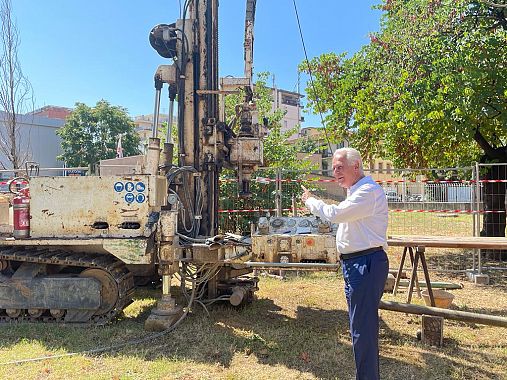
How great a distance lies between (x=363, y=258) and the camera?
3389mm

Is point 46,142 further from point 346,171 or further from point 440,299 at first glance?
point 346,171

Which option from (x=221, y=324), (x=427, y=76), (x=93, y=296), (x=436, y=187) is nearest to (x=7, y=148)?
(x=93, y=296)

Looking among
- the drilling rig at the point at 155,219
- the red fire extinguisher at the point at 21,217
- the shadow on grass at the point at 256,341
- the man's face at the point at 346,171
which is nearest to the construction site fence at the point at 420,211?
the drilling rig at the point at 155,219

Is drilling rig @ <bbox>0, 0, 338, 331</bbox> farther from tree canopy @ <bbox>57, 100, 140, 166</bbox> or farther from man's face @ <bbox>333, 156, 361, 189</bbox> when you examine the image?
tree canopy @ <bbox>57, 100, 140, 166</bbox>

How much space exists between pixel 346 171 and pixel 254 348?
2.42 metres

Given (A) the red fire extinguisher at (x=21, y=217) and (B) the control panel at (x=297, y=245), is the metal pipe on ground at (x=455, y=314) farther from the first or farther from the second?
(A) the red fire extinguisher at (x=21, y=217)

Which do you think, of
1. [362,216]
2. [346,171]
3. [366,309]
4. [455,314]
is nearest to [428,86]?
[455,314]

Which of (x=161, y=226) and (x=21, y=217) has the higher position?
(x=21, y=217)

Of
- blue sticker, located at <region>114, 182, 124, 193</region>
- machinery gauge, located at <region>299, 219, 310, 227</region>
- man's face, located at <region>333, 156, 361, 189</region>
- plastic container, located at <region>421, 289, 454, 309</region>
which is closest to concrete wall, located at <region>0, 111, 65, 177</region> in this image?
blue sticker, located at <region>114, 182, 124, 193</region>

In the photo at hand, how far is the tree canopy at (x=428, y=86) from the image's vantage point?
8820 millimetres

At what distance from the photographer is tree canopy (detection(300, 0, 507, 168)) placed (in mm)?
8820

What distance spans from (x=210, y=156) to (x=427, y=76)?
19.0ft

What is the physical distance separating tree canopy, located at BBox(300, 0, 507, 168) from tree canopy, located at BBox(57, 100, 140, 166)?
25.3 m

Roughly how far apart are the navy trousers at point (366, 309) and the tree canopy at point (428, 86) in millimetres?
4932
